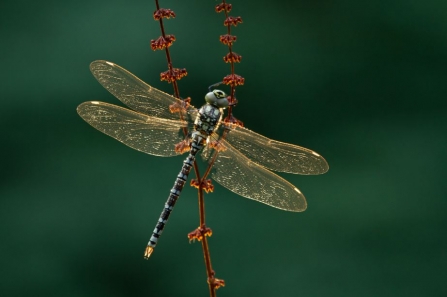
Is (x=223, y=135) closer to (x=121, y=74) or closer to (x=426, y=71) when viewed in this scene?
(x=121, y=74)

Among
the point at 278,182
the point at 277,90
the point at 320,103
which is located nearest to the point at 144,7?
the point at 277,90

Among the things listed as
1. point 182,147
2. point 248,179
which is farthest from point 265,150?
point 182,147

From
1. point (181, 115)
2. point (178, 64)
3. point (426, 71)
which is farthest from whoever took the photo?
point (426, 71)

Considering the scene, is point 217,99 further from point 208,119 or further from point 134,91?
point 134,91

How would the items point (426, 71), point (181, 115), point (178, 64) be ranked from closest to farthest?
point (181, 115)
point (178, 64)
point (426, 71)

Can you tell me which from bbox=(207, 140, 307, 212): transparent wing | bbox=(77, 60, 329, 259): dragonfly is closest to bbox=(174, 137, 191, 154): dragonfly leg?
bbox=(77, 60, 329, 259): dragonfly

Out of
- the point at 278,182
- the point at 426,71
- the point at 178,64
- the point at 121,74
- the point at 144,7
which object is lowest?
the point at 278,182
